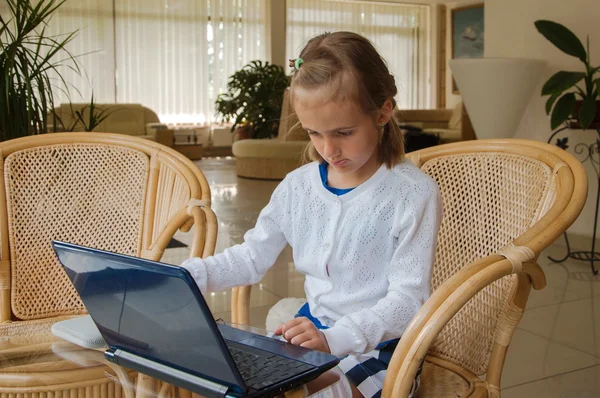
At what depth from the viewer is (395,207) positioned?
1289 mm

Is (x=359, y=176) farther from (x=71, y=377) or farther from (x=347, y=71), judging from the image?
(x=71, y=377)

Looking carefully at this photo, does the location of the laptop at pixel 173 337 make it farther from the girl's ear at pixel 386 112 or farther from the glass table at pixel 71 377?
the girl's ear at pixel 386 112

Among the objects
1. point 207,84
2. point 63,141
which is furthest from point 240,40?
point 63,141

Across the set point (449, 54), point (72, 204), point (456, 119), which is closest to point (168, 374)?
point (72, 204)

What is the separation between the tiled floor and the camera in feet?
8.00

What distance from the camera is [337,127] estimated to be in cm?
121

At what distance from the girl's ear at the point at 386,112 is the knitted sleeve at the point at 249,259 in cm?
25

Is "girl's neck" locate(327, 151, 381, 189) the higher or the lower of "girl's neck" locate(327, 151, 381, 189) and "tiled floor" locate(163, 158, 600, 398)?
the higher

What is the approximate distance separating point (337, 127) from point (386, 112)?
149 millimetres

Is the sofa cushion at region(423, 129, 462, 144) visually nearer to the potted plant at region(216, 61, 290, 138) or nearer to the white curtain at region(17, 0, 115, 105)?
the potted plant at region(216, 61, 290, 138)

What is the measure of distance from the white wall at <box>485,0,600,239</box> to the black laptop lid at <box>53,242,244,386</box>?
14.7 feet

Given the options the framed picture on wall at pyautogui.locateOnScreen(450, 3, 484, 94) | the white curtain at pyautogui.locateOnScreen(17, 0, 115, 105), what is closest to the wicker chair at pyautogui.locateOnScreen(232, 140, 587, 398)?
the white curtain at pyautogui.locateOnScreen(17, 0, 115, 105)

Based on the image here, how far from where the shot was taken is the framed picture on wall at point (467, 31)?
13.7 metres

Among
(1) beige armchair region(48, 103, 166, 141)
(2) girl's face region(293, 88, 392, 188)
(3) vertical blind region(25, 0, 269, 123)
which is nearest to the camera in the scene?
(2) girl's face region(293, 88, 392, 188)
